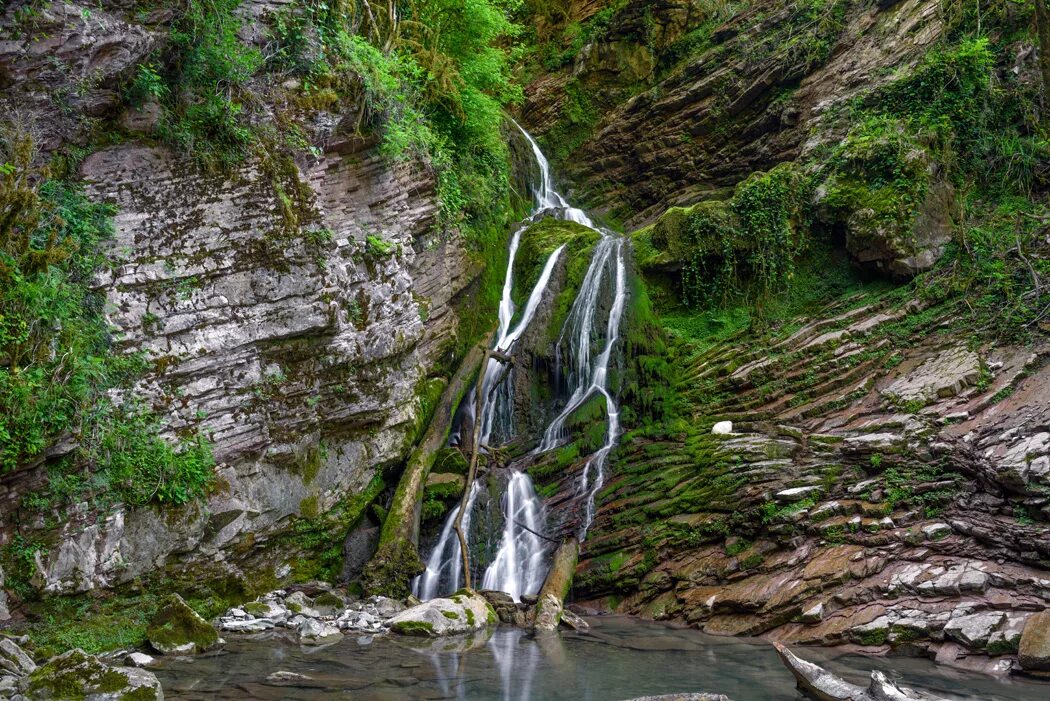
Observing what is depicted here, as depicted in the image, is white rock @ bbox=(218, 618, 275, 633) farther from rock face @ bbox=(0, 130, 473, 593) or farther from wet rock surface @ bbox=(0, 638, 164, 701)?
wet rock surface @ bbox=(0, 638, 164, 701)

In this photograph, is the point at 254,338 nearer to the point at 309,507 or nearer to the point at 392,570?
the point at 309,507

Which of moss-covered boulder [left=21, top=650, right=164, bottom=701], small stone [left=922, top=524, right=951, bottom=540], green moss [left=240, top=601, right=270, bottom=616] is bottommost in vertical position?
green moss [left=240, top=601, right=270, bottom=616]

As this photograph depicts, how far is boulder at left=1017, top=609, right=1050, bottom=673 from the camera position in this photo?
6527 millimetres

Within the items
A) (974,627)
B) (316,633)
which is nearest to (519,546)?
(316,633)

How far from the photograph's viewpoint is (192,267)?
912 cm

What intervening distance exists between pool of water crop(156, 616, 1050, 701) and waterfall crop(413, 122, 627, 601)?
194 centimetres

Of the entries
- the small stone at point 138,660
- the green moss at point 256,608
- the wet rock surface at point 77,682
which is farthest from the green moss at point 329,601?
the wet rock surface at point 77,682

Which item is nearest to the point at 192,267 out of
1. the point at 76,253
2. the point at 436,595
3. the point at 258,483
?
the point at 76,253

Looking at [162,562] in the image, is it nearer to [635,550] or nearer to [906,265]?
[635,550]

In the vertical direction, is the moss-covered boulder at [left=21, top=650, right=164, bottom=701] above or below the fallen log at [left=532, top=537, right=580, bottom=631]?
above

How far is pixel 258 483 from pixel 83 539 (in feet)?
7.02

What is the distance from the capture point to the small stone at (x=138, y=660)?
23.0 feet

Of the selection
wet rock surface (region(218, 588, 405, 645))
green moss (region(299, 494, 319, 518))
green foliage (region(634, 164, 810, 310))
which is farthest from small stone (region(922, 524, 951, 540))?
green moss (region(299, 494, 319, 518))

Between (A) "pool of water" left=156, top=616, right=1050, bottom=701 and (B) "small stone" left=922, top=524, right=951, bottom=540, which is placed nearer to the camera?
(A) "pool of water" left=156, top=616, right=1050, bottom=701
